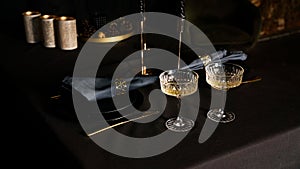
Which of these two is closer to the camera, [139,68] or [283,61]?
[139,68]

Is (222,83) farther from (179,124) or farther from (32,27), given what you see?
(32,27)

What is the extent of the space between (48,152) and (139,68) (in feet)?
1.32

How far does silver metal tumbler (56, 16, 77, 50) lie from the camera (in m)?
1.38

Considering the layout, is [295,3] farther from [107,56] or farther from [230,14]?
[107,56]

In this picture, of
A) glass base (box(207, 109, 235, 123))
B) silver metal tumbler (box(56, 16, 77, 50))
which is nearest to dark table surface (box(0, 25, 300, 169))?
glass base (box(207, 109, 235, 123))

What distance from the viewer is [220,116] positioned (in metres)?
0.91

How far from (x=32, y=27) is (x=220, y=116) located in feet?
3.07

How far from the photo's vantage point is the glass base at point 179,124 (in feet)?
2.83

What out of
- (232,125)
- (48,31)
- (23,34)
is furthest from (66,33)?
(232,125)

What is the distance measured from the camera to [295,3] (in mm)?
2615

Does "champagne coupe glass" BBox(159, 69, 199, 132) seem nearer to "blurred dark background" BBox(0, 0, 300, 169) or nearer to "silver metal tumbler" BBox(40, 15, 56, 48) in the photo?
"blurred dark background" BBox(0, 0, 300, 169)

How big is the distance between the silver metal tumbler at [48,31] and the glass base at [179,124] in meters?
0.74

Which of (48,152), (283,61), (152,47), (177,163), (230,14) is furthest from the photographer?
(230,14)

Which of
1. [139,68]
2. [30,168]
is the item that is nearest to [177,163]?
[139,68]
